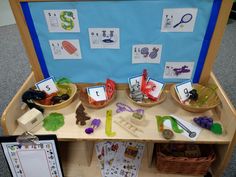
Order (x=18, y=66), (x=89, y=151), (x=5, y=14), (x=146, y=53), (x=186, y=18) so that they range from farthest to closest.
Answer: (x=5, y=14) → (x=18, y=66) → (x=89, y=151) → (x=146, y=53) → (x=186, y=18)

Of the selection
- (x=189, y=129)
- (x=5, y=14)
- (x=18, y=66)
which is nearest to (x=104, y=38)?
(x=189, y=129)

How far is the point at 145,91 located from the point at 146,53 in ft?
0.63

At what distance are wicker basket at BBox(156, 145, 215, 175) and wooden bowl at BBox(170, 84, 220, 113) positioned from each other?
0.23 metres

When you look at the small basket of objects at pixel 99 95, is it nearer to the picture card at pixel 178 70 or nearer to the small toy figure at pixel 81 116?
the small toy figure at pixel 81 116

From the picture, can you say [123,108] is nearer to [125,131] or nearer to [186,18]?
[125,131]

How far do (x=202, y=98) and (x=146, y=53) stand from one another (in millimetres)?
370

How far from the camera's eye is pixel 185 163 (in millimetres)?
1076

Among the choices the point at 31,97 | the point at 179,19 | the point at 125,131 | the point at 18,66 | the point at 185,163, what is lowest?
the point at 18,66

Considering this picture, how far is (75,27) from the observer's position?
100cm

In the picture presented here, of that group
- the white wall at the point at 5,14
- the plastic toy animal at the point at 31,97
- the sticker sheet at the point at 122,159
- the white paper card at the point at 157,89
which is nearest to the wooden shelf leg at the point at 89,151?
the sticker sheet at the point at 122,159

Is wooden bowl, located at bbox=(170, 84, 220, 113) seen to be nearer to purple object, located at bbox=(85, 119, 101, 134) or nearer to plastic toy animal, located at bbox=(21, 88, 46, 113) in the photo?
purple object, located at bbox=(85, 119, 101, 134)

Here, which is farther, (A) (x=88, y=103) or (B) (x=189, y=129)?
(A) (x=88, y=103)

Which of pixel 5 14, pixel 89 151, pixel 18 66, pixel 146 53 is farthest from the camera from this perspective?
pixel 5 14

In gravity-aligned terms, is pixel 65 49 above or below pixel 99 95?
above
